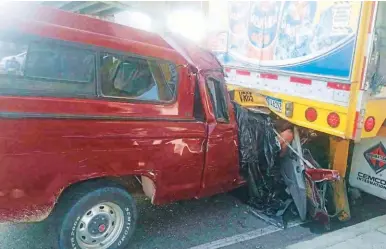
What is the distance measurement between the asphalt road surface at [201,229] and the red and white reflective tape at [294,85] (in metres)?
1.47

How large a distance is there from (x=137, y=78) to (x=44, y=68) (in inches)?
31.4

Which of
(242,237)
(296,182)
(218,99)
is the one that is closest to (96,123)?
(218,99)

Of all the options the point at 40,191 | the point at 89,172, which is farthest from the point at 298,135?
the point at 40,191

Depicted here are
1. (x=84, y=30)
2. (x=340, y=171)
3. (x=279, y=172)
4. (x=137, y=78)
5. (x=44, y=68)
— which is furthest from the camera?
(x=340, y=171)

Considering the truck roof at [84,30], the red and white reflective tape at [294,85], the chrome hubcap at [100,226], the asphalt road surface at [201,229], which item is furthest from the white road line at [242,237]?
the truck roof at [84,30]

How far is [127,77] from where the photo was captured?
10.5 ft

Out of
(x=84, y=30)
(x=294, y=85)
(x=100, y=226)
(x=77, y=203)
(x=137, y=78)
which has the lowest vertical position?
(x=100, y=226)

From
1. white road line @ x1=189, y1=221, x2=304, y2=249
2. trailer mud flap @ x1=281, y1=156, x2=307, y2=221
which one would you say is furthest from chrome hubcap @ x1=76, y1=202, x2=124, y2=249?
trailer mud flap @ x1=281, y1=156, x2=307, y2=221

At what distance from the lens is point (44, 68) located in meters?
2.76

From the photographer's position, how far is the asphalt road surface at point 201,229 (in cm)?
351

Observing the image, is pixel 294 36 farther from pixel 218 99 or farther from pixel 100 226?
pixel 100 226

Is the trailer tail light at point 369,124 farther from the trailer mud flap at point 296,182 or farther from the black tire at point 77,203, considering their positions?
the black tire at point 77,203

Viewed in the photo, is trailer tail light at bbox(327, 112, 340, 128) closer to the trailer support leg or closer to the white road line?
the trailer support leg

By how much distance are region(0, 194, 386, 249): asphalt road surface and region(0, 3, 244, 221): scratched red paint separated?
1.46 ft
